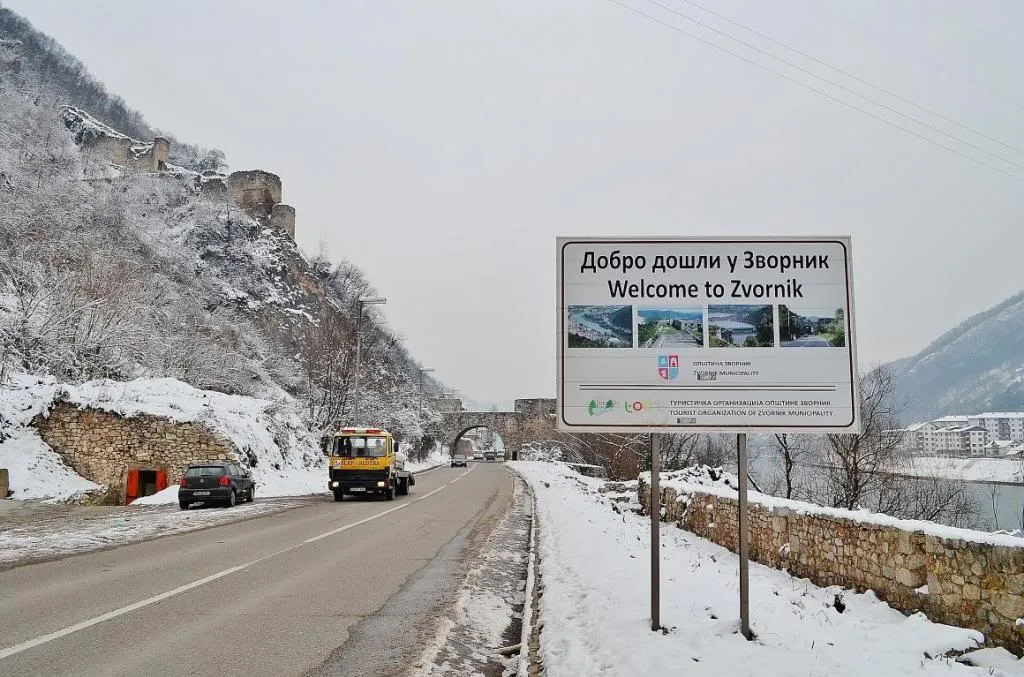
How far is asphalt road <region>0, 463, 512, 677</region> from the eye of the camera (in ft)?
17.8

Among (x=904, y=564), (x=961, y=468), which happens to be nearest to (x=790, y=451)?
(x=961, y=468)

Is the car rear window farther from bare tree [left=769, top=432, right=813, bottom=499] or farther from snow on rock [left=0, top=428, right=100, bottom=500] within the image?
bare tree [left=769, top=432, right=813, bottom=499]

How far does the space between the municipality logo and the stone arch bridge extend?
221ft

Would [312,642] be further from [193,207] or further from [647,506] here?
[193,207]

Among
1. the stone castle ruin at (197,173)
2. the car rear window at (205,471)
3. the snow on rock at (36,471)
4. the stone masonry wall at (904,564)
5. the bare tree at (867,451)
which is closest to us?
the stone masonry wall at (904,564)

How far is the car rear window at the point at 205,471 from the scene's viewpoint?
19844mm

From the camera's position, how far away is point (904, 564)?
769 centimetres

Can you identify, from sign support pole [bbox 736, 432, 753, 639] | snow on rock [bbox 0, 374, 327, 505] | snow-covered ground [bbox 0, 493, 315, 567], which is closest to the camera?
sign support pole [bbox 736, 432, 753, 639]

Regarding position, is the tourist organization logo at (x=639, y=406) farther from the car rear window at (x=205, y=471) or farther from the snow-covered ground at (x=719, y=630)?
the car rear window at (x=205, y=471)

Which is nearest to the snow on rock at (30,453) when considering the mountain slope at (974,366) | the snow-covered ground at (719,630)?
the snow-covered ground at (719,630)

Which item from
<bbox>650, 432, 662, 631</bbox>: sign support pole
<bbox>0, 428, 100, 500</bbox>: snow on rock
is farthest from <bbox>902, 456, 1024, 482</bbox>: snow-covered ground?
<bbox>0, 428, 100, 500</bbox>: snow on rock

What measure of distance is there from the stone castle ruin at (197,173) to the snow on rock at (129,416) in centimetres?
6443

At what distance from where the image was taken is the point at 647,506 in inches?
799

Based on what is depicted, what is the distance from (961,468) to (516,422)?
48856 millimetres
